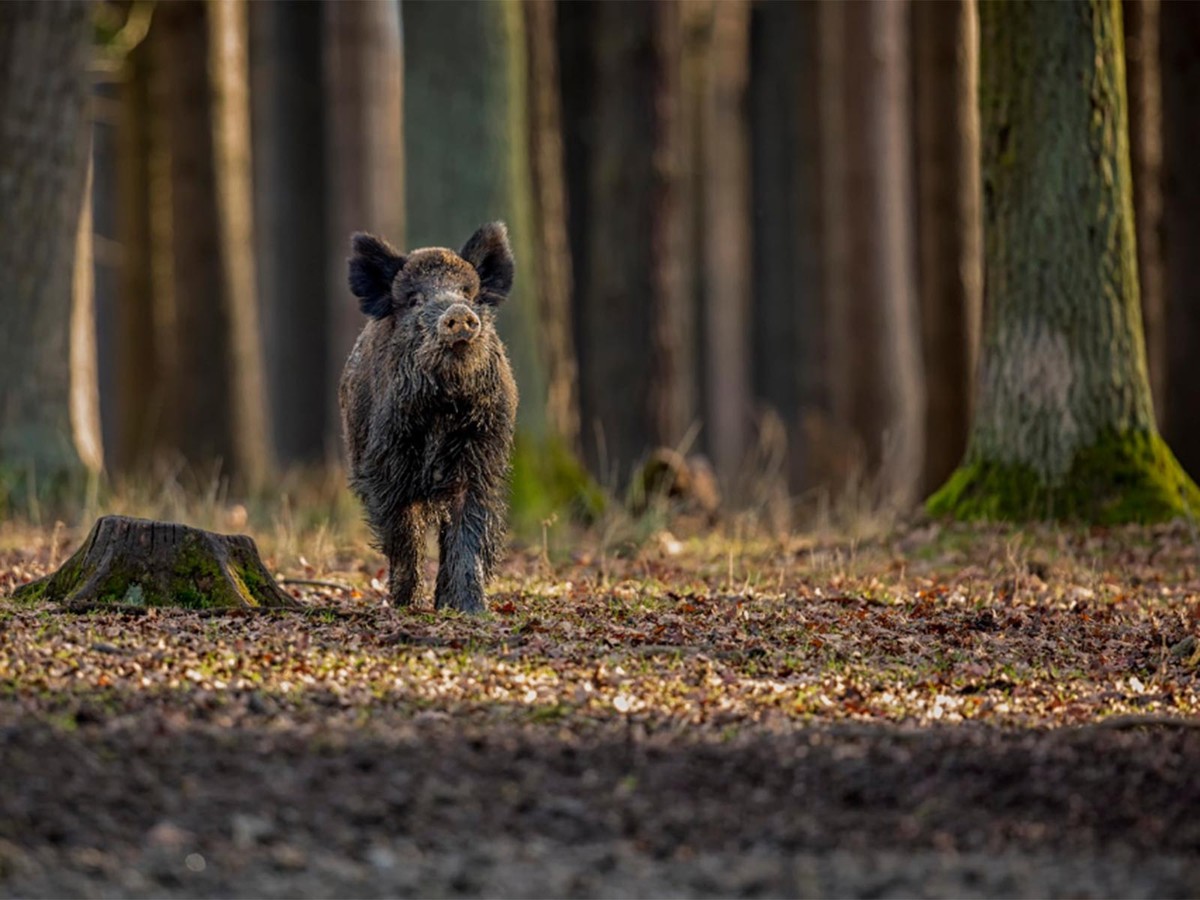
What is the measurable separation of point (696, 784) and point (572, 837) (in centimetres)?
60

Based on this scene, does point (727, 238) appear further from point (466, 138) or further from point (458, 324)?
point (458, 324)

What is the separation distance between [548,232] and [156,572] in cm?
1134

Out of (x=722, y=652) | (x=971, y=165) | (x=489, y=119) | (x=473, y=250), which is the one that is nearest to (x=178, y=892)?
(x=722, y=652)

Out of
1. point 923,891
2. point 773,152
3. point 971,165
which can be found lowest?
point 923,891

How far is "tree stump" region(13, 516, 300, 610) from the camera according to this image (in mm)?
8234

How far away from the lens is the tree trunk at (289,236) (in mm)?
30391

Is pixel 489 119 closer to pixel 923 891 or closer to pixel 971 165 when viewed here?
pixel 971 165

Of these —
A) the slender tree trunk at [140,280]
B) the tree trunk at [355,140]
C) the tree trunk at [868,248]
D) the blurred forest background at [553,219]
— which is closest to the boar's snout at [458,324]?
the blurred forest background at [553,219]

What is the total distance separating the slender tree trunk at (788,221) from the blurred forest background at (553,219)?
0.18 metres

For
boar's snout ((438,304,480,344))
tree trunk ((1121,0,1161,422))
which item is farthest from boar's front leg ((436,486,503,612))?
tree trunk ((1121,0,1161,422))

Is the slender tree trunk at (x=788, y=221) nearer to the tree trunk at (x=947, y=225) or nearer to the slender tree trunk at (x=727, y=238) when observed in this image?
the slender tree trunk at (x=727, y=238)

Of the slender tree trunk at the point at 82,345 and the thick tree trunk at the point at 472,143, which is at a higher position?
the thick tree trunk at the point at 472,143

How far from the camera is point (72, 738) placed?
5824 millimetres

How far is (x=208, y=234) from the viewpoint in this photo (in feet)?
60.5
